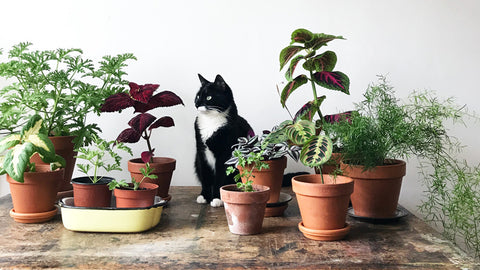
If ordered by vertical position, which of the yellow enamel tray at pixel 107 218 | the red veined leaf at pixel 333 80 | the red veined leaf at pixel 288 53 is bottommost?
the yellow enamel tray at pixel 107 218

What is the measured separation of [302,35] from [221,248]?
1.89 feet

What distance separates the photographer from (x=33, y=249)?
1.05 metres

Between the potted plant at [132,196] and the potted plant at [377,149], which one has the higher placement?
the potted plant at [377,149]

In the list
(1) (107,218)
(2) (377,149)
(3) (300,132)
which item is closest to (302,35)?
(3) (300,132)

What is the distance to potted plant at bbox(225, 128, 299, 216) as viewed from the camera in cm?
127

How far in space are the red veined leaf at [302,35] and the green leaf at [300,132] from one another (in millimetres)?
219

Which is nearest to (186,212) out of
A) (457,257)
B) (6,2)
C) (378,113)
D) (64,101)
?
(64,101)

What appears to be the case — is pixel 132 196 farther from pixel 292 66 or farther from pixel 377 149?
pixel 377 149

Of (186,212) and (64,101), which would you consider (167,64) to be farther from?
(186,212)

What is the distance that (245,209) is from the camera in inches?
44.7

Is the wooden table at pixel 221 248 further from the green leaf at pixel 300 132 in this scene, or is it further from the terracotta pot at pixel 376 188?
the green leaf at pixel 300 132

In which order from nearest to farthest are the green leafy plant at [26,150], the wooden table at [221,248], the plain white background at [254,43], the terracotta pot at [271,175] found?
the wooden table at [221,248]
the green leafy plant at [26,150]
the terracotta pot at [271,175]
the plain white background at [254,43]

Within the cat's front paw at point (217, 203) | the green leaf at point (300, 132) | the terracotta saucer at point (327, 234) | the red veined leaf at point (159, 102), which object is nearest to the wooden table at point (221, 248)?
the terracotta saucer at point (327, 234)

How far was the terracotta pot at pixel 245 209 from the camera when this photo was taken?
1.13 m
